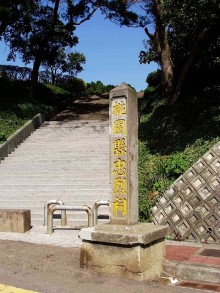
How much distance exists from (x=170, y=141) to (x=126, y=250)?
8.98m

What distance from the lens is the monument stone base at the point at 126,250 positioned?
Answer: 16.9ft

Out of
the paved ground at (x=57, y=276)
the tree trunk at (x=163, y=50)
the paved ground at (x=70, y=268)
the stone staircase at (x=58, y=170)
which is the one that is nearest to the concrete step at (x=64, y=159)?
the stone staircase at (x=58, y=170)

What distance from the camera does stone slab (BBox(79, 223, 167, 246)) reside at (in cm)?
512

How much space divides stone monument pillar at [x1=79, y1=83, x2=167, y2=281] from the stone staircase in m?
3.54

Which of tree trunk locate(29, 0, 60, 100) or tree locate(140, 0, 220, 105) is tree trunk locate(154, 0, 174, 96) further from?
tree trunk locate(29, 0, 60, 100)

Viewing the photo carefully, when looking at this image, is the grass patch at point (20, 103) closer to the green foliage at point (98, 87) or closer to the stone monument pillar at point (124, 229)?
the green foliage at point (98, 87)

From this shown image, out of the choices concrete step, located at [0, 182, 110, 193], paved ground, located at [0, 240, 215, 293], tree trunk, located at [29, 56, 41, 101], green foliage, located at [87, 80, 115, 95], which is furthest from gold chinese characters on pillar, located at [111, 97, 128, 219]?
green foliage, located at [87, 80, 115, 95]

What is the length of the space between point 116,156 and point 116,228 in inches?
40.8

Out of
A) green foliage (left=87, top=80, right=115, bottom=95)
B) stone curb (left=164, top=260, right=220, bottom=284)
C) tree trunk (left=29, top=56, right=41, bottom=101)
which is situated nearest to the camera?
stone curb (left=164, top=260, right=220, bottom=284)

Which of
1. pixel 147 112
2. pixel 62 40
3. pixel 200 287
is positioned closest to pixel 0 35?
pixel 62 40

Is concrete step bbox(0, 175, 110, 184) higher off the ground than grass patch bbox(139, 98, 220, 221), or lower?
lower

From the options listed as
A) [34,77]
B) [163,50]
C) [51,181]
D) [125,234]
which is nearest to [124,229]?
[125,234]

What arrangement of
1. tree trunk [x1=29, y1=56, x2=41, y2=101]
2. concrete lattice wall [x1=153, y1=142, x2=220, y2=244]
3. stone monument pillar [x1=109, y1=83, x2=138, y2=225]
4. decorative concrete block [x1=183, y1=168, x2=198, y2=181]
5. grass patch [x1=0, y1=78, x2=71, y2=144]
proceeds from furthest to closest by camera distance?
tree trunk [x1=29, y1=56, x2=41, y2=101]
grass patch [x1=0, y1=78, x2=71, y2=144]
decorative concrete block [x1=183, y1=168, x2=198, y2=181]
concrete lattice wall [x1=153, y1=142, x2=220, y2=244]
stone monument pillar [x1=109, y1=83, x2=138, y2=225]

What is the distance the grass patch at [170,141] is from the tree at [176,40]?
127 cm
